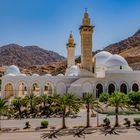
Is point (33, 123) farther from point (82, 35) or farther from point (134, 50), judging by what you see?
point (134, 50)

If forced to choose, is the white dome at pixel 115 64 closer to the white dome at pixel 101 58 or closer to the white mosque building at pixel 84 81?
the white mosque building at pixel 84 81

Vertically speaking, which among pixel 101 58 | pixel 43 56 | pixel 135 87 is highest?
pixel 43 56

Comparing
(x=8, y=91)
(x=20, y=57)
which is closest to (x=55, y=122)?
(x=8, y=91)

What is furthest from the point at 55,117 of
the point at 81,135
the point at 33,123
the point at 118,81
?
the point at 118,81

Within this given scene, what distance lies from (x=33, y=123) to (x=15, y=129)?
3.25 metres

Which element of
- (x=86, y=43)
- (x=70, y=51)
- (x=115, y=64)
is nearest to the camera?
(x=86, y=43)

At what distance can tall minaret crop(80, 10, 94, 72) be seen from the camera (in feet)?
166

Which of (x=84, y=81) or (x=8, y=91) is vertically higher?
(x=84, y=81)

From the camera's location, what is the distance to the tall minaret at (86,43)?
50625 mm

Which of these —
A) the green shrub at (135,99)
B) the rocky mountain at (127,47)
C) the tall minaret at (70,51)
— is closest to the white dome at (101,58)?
the tall minaret at (70,51)

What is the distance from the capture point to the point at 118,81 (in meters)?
49.7

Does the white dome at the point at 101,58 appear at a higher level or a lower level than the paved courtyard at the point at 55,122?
higher

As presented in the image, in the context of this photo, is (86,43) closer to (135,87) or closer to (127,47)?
(135,87)

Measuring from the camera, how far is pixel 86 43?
5112 cm
